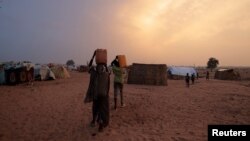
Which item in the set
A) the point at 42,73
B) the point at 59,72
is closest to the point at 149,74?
the point at 42,73

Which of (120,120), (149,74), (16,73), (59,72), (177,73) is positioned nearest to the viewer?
(120,120)

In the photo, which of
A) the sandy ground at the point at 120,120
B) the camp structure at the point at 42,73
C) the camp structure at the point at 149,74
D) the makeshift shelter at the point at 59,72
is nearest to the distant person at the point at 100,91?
the sandy ground at the point at 120,120

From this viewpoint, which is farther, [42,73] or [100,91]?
[42,73]

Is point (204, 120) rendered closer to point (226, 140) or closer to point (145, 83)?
point (226, 140)

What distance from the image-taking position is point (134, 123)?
801 cm

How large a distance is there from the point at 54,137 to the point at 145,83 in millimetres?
15505

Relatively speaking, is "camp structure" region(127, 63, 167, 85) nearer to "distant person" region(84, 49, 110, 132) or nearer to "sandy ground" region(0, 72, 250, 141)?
"sandy ground" region(0, 72, 250, 141)

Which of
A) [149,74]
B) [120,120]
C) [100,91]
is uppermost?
[149,74]

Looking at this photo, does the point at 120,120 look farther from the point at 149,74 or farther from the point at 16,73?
the point at 16,73

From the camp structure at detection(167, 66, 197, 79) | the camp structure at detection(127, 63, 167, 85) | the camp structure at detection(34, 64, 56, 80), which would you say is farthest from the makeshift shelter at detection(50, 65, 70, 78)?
the camp structure at detection(167, 66, 197, 79)

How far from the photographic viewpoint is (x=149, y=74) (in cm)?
2206

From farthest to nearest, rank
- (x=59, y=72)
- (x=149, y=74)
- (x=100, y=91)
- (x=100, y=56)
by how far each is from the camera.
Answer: (x=59, y=72)
(x=149, y=74)
(x=100, y=56)
(x=100, y=91)

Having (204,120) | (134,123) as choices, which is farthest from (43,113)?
(204,120)

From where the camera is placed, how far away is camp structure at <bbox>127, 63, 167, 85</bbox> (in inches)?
859
